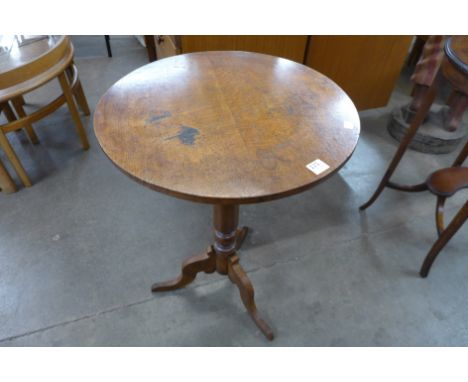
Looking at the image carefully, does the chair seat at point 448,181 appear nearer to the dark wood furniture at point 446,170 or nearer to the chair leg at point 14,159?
the dark wood furniture at point 446,170

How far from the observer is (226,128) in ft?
3.25

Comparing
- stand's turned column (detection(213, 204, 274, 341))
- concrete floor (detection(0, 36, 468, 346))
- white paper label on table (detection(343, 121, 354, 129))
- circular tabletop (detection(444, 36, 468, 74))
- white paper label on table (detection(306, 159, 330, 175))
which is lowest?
concrete floor (detection(0, 36, 468, 346))

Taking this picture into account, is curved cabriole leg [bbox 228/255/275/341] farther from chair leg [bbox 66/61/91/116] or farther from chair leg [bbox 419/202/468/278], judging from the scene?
chair leg [bbox 66/61/91/116]

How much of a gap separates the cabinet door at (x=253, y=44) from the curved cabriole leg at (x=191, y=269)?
1.18 m

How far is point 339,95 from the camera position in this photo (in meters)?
→ 1.14

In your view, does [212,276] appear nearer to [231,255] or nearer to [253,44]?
[231,255]

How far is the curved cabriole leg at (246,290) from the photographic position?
1.28m

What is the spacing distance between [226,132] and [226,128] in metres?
0.02

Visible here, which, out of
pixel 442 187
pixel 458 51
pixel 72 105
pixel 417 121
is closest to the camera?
pixel 458 51

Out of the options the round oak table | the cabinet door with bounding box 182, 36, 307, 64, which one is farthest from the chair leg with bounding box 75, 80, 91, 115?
the round oak table

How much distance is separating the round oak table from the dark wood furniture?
0.42 meters

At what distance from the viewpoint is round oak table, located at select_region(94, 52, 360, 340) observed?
83 centimetres

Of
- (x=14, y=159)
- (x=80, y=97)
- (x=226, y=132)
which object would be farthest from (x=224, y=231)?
(x=80, y=97)

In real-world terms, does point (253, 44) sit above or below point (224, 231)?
above
